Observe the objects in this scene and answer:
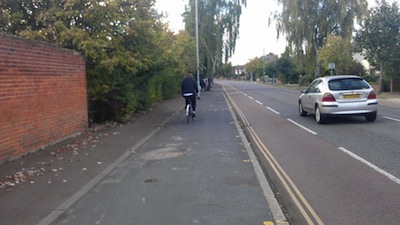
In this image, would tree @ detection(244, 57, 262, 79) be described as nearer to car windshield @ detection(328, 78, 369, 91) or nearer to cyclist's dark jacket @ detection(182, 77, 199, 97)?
cyclist's dark jacket @ detection(182, 77, 199, 97)

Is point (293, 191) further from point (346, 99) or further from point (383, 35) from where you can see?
point (383, 35)

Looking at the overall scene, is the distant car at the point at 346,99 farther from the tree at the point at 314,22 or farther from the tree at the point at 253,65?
the tree at the point at 253,65

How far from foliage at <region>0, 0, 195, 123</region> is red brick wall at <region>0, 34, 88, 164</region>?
1.13 m

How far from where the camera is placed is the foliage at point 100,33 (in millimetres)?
Result: 12039

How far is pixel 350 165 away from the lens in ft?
23.2

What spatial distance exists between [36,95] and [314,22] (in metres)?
37.8

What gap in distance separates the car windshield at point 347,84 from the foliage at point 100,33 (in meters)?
6.18

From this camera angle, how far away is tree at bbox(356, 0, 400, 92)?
28609 millimetres

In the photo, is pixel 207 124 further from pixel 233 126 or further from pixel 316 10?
pixel 316 10

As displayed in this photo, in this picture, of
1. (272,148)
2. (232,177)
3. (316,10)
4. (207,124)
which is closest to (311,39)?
(316,10)

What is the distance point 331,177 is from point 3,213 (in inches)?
183

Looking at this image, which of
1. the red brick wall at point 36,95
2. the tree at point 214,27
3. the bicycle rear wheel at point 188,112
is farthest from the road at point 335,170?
the tree at point 214,27

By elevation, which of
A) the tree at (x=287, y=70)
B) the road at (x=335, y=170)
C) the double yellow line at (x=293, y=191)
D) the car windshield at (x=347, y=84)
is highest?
the tree at (x=287, y=70)

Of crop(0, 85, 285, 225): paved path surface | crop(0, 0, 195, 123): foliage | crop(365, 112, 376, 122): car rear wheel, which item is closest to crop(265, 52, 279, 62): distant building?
crop(365, 112, 376, 122): car rear wheel
